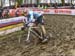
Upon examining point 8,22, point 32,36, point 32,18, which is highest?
point 32,18

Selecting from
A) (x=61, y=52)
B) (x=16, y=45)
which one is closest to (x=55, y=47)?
(x=61, y=52)

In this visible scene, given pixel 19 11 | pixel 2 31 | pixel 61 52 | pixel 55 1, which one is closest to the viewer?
pixel 61 52

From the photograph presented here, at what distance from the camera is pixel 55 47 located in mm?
11312

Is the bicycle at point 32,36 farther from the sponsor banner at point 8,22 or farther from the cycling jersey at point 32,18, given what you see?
the sponsor banner at point 8,22

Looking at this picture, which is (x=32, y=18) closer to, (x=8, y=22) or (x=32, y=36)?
(x=32, y=36)

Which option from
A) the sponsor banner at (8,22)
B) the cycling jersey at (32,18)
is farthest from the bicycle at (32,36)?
the sponsor banner at (8,22)

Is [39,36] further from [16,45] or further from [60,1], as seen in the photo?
[60,1]

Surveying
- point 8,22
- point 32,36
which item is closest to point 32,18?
point 32,36

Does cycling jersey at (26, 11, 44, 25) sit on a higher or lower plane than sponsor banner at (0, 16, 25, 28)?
higher

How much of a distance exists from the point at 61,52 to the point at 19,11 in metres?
24.3

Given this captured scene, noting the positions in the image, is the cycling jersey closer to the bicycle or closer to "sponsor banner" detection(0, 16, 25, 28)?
the bicycle

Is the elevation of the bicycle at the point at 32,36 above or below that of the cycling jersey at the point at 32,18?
below

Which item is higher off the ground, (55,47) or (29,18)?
(29,18)

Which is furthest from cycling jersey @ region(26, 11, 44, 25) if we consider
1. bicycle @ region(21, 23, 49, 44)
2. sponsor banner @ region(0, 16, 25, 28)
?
sponsor banner @ region(0, 16, 25, 28)
